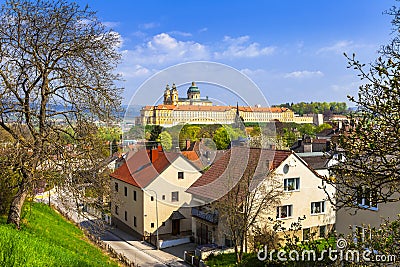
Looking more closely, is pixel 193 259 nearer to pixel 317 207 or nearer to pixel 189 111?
pixel 317 207

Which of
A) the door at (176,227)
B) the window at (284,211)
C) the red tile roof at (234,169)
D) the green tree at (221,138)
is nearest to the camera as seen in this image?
the green tree at (221,138)

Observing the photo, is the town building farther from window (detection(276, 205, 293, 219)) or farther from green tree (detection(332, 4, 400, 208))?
window (detection(276, 205, 293, 219))

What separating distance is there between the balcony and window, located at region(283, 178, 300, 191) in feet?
11.9

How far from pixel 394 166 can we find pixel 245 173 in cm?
1216

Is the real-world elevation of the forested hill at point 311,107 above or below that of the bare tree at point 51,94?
above

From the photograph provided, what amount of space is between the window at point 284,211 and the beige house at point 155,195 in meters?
4.47

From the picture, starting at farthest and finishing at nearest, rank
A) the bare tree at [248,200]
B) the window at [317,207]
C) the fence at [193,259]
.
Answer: the window at [317,207]
the fence at [193,259]
the bare tree at [248,200]

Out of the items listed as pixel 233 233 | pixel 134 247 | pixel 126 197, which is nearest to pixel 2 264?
pixel 233 233

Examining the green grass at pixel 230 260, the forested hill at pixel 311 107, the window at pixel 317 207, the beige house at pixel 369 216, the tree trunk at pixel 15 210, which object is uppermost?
the forested hill at pixel 311 107

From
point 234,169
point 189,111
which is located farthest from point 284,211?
point 189,111

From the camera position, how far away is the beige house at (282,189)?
17.4 metres

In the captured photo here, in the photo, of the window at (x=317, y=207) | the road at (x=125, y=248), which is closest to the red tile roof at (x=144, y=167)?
the road at (x=125, y=248)

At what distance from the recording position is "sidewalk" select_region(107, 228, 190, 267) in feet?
60.3

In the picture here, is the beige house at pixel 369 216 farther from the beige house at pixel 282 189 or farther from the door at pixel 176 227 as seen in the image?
the door at pixel 176 227
